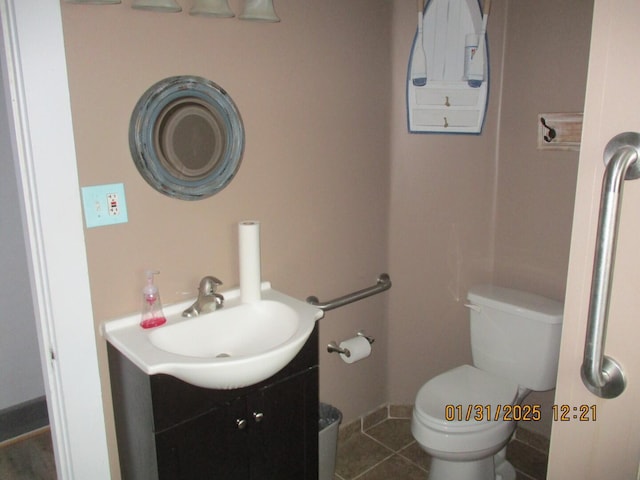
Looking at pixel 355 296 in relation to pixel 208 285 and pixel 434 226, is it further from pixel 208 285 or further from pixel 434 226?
pixel 208 285

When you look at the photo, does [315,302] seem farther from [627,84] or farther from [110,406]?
[627,84]

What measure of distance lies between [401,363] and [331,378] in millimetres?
433

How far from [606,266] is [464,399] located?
133 centimetres

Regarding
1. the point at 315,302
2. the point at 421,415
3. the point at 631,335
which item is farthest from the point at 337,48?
the point at 631,335

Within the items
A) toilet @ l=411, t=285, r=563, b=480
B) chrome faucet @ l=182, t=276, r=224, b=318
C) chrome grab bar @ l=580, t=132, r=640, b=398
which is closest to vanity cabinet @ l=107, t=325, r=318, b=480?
chrome faucet @ l=182, t=276, r=224, b=318

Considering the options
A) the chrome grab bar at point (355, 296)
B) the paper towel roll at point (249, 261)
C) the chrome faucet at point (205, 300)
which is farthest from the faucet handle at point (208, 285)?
the chrome grab bar at point (355, 296)

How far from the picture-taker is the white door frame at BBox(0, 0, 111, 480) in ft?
4.25

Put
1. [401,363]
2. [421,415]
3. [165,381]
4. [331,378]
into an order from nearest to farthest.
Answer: [165,381]
[421,415]
[331,378]
[401,363]

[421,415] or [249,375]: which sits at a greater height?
[249,375]

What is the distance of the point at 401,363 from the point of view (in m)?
2.52

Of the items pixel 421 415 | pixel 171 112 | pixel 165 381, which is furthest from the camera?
pixel 421 415

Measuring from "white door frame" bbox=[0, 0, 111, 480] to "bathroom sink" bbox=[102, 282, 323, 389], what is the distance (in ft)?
0.42

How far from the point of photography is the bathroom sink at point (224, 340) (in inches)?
51.5

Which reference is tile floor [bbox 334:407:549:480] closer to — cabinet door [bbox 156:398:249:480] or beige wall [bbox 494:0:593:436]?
beige wall [bbox 494:0:593:436]
